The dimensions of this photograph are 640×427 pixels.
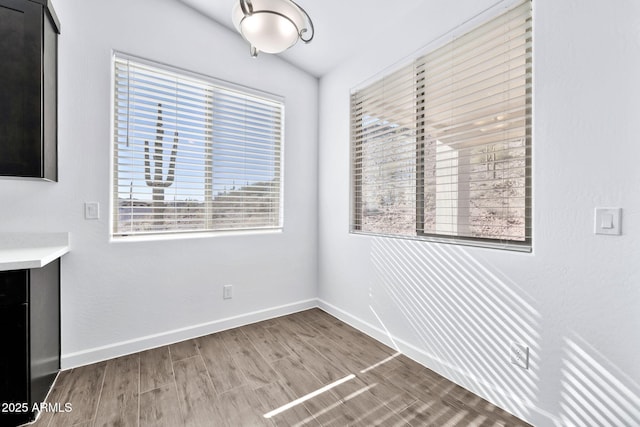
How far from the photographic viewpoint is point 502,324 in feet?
5.27

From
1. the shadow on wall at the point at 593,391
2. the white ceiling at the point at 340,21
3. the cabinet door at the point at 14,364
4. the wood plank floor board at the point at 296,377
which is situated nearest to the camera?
the shadow on wall at the point at 593,391

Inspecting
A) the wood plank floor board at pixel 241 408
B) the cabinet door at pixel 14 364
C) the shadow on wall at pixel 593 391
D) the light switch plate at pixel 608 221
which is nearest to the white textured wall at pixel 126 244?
the cabinet door at pixel 14 364

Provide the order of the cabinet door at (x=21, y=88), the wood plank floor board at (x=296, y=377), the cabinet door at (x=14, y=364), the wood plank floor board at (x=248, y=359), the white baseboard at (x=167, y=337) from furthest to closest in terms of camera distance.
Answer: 1. the white baseboard at (x=167, y=337)
2. the wood plank floor board at (x=248, y=359)
3. the wood plank floor board at (x=296, y=377)
4. the cabinet door at (x=21, y=88)
5. the cabinet door at (x=14, y=364)

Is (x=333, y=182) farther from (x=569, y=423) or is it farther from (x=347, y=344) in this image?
(x=569, y=423)

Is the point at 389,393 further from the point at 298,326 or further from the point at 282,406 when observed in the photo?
the point at 298,326

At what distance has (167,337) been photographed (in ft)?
7.64

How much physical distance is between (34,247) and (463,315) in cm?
284

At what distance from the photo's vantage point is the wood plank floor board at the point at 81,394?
4.96 ft

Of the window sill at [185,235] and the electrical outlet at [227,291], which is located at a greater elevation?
the window sill at [185,235]

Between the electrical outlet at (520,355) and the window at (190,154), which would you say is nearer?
the electrical outlet at (520,355)

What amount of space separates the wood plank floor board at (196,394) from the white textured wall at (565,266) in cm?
147

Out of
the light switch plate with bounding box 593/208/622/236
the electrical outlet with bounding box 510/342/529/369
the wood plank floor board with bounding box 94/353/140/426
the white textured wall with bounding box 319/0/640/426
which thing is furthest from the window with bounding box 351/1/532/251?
the wood plank floor board with bounding box 94/353/140/426

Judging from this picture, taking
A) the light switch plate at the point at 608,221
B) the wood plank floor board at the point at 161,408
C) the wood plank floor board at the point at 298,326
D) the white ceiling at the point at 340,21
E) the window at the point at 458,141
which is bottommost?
the wood plank floor board at the point at 161,408

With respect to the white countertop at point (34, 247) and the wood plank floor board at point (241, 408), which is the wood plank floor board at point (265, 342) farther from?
the white countertop at point (34, 247)
